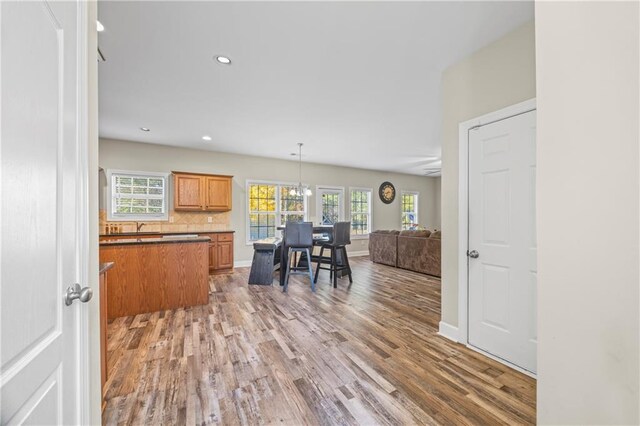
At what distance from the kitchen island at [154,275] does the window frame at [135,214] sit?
88.5 inches

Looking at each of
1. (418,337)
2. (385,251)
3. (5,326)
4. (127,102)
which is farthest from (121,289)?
(385,251)

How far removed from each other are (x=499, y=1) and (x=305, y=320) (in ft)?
10.5

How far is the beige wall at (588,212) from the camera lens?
68 cm

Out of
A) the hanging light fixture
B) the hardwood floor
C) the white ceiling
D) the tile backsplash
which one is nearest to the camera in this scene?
the hardwood floor

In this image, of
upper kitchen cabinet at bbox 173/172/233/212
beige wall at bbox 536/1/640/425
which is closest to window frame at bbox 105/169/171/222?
upper kitchen cabinet at bbox 173/172/233/212

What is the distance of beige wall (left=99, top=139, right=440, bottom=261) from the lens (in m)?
5.19

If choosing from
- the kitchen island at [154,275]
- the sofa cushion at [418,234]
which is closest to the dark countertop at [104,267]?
the kitchen island at [154,275]

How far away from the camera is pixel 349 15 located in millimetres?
1908

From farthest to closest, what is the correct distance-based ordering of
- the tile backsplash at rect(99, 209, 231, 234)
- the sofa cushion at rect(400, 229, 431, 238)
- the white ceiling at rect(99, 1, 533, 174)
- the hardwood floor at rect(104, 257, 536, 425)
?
the sofa cushion at rect(400, 229, 431, 238), the tile backsplash at rect(99, 209, 231, 234), the white ceiling at rect(99, 1, 533, 174), the hardwood floor at rect(104, 257, 536, 425)

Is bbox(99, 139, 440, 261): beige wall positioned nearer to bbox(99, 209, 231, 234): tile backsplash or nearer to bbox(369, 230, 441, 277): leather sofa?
bbox(99, 209, 231, 234): tile backsplash

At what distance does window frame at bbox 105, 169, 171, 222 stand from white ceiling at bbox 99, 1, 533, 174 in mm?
816

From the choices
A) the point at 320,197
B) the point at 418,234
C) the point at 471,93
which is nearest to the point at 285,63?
the point at 471,93

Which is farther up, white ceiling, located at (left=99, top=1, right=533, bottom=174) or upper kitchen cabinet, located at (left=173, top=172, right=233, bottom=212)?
white ceiling, located at (left=99, top=1, right=533, bottom=174)

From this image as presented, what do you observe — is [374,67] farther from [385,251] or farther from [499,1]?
[385,251]
